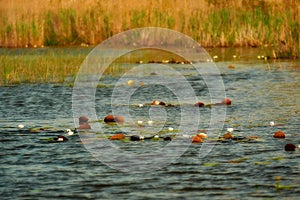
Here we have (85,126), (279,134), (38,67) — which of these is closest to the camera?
(279,134)

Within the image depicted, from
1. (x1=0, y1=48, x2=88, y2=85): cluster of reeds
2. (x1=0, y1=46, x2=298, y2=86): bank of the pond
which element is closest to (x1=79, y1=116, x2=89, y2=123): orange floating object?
(x1=0, y1=46, x2=298, y2=86): bank of the pond

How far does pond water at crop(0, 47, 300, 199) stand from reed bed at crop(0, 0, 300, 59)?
9150 mm

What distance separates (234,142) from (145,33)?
15.6 metres

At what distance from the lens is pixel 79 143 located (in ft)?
35.3

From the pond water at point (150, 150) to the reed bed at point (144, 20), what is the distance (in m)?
9.15

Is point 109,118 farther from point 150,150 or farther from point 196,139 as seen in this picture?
point 150,150

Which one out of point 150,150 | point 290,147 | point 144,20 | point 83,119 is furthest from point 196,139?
point 144,20

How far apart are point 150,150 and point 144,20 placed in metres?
16.7

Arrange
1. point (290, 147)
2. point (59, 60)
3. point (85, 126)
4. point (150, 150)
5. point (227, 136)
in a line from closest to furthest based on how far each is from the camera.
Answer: point (290, 147) → point (150, 150) → point (227, 136) → point (85, 126) → point (59, 60)

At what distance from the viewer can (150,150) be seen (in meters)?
Answer: 10.3

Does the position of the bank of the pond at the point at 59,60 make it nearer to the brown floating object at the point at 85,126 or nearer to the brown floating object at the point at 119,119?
the brown floating object at the point at 119,119

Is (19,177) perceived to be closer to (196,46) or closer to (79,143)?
(79,143)

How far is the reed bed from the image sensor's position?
25.4 metres

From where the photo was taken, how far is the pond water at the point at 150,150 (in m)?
8.21
